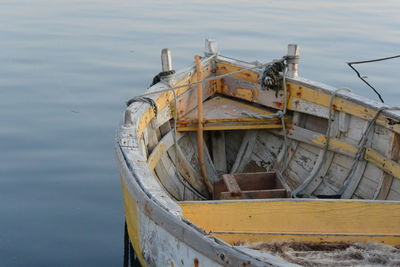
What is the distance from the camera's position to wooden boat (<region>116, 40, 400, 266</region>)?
3.61m

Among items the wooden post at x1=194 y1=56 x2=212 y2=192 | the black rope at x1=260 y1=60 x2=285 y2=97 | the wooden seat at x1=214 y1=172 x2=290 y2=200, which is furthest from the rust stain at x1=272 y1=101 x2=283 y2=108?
the wooden seat at x1=214 y1=172 x2=290 y2=200

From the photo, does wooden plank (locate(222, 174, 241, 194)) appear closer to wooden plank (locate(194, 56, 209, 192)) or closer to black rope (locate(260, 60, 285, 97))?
wooden plank (locate(194, 56, 209, 192))

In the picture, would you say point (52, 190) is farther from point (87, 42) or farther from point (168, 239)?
point (87, 42)

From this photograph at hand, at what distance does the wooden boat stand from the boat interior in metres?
0.01

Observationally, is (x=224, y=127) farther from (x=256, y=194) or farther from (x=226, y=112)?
(x=256, y=194)

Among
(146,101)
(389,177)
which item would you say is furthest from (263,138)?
(146,101)

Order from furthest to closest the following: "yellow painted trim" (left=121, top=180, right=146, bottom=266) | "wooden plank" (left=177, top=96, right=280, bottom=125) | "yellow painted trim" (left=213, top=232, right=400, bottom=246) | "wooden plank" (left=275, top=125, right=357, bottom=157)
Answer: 1. "wooden plank" (left=177, top=96, right=280, bottom=125)
2. "wooden plank" (left=275, top=125, right=357, bottom=157)
3. "yellow painted trim" (left=121, top=180, right=146, bottom=266)
4. "yellow painted trim" (left=213, top=232, right=400, bottom=246)

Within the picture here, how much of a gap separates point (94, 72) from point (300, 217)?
30.4 ft

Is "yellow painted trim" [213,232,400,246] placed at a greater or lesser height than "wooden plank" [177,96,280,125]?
lesser

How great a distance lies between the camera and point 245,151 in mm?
6598

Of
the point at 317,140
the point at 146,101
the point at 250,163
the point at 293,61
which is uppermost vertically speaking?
the point at 293,61

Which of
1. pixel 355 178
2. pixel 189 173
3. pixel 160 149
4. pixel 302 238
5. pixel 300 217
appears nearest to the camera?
pixel 302 238

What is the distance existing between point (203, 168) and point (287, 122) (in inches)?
44.2

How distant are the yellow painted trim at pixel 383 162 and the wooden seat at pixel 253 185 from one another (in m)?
0.94
